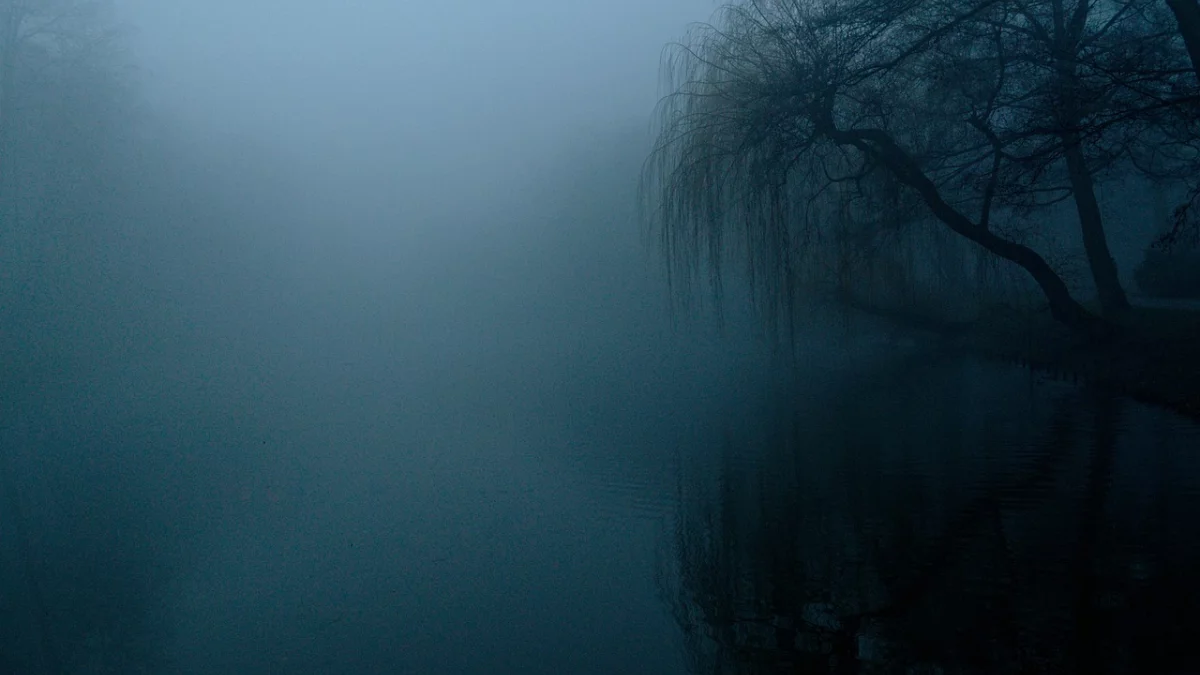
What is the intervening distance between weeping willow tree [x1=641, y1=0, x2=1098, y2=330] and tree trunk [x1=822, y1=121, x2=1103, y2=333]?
0.06ft

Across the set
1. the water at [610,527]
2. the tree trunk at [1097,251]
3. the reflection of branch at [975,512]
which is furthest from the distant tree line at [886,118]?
the reflection of branch at [975,512]

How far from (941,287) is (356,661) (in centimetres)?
1478

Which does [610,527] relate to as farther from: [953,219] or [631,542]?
[953,219]

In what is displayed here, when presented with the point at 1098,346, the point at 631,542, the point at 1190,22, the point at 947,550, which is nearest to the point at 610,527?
the point at 631,542

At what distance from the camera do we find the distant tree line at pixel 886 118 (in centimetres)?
1032

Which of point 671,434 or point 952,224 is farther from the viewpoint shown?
point 952,224

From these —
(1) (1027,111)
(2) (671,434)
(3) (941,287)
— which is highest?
(1) (1027,111)

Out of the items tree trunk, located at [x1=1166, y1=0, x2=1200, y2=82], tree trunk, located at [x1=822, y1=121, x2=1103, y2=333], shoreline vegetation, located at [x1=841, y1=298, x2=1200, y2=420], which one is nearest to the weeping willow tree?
tree trunk, located at [x1=822, y1=121, x2=1103, y2=333]

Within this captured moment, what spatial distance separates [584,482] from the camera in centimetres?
802

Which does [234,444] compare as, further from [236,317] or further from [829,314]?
[236,317]

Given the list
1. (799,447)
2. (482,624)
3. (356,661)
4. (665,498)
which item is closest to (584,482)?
(665,498)

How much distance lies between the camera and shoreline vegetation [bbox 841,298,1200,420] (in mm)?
10559

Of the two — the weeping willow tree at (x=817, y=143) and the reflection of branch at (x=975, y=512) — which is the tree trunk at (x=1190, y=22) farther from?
the reflection of branch at (x=975, y=512)

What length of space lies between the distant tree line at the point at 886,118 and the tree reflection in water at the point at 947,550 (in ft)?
9.82
